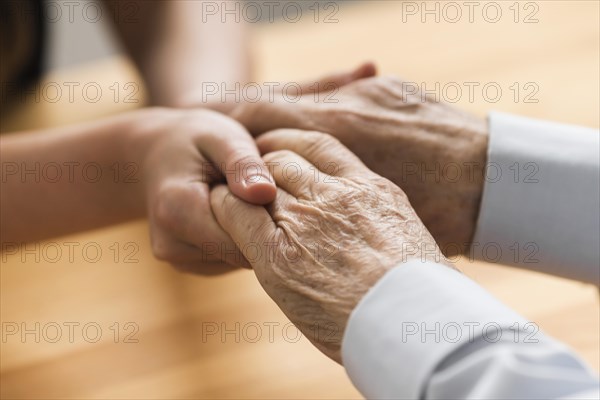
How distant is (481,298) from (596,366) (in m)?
0.23

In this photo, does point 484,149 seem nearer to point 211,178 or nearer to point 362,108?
point 362,108

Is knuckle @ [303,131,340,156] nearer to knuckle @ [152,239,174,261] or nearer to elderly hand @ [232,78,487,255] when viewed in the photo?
elderly hand @ [232,78,487,255]

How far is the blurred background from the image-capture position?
70 cm

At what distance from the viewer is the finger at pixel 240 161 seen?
70 centimetres

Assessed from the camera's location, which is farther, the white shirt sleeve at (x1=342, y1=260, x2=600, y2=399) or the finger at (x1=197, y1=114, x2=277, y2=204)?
the finger at (x1=197, y1=114, x2=277, y2=204)

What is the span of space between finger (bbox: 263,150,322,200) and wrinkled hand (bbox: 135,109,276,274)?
19 millimetres

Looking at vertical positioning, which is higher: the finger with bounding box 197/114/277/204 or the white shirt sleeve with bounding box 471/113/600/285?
the finger with bounding box 197/114/277/204

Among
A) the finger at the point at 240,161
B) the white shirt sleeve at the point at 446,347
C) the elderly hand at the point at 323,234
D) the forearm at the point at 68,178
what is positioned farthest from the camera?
the forearm at the point at 68,178

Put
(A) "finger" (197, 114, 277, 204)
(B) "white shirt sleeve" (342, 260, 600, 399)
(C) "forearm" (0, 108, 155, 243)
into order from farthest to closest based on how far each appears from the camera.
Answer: (C) "forearm" (0, 108, 155, 243) < (A) "finger" (197, 114, 277, 204) < (B) "white shirt sleeve" (342, 260, 600, 399)

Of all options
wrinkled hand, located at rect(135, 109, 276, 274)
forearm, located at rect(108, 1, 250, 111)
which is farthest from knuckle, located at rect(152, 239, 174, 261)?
forearm, located at rect(108, 1, 250, 111)

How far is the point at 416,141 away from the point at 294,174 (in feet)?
0.50

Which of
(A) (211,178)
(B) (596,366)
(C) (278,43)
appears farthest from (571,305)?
(C) (278,43)

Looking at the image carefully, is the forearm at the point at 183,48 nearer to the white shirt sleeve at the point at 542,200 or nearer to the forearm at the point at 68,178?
the forearm at the point at 68,178

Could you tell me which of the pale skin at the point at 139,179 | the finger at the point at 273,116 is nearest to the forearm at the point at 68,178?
the pale skin at the point at 139,179
